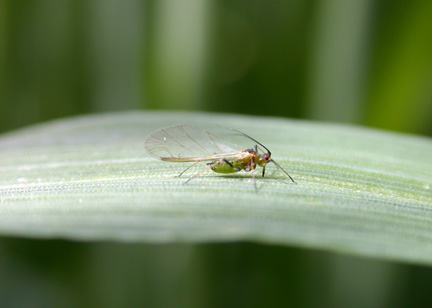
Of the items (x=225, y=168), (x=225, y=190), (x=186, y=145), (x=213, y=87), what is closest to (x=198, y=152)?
(x=186, y=145)

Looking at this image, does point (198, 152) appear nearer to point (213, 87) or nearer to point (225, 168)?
point (225, 168)

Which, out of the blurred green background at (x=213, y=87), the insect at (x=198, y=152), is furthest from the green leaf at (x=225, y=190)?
the blurred green background at (x=213, y=87)

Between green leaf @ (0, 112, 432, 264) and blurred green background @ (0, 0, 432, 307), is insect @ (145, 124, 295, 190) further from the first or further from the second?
blurred green background @ (0, 0, 432, 307)

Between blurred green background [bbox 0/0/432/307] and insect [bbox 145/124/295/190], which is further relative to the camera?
blurred green background [bbox 0/0/432/307]

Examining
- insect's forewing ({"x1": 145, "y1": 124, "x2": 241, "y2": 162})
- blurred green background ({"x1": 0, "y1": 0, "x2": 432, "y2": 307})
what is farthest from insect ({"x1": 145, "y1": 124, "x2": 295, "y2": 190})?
blurred green background ({"x1": 0, "y1": 0, "x2": 432, "y2": 307})

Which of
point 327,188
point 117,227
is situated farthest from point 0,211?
point 327,188

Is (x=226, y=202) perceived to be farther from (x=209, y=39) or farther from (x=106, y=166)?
(x=209, y=39)

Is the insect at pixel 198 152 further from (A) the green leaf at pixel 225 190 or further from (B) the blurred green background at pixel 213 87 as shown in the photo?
(B) the blurred green background at pixel 213 87
